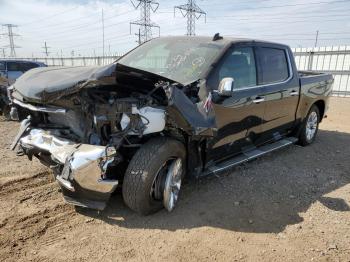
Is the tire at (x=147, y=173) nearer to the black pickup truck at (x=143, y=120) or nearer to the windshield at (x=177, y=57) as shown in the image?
the black pickup truck at (x=143, y=120)

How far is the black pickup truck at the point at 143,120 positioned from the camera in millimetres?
3113

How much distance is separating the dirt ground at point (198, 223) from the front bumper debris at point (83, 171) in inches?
12.4

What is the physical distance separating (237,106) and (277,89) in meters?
1.14

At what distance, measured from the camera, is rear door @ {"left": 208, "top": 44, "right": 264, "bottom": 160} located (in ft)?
12.9

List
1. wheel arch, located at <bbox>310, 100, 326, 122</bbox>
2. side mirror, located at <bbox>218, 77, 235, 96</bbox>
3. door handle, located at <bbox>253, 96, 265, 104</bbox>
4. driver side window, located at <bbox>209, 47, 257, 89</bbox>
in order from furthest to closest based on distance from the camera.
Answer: wheel arch, located at <bbox>310, 100, 326, 122</bbox> < door handle, located at <bbox>253, 96, 265, 104</bbox> < driver side window, located at <bbox>209, 47, 257, 89</bbox> < side mirror, located at <bbox>218, 77, 235, 96</bbox>

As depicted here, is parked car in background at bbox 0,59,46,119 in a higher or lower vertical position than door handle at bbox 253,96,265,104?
lower

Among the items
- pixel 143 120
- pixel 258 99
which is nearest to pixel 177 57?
pixel 258 99

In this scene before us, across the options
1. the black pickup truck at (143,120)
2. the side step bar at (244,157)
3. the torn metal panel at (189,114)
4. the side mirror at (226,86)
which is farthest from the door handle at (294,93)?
the torn metal panel at (189,114)

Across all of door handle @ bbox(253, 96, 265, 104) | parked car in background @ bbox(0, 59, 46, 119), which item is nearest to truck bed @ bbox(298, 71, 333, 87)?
door handle @ bbox(253, 96, 265, 104)

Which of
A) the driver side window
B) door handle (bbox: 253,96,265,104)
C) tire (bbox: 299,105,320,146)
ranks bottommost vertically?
tire (bbox: 299,105,320,146)

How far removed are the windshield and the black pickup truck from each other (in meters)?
0.01

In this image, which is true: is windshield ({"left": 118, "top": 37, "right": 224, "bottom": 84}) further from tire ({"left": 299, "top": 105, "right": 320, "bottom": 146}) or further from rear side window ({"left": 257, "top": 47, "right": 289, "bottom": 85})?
tire ({"left": 299, "top": 105, "right": 320, "bottom": 146})

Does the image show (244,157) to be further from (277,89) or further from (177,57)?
(177,57)

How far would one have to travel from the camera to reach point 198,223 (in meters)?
3.43
